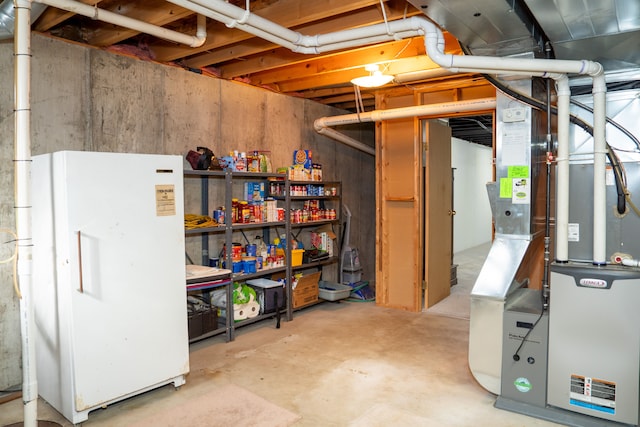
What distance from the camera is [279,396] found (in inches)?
117

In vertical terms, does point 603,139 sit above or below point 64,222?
above

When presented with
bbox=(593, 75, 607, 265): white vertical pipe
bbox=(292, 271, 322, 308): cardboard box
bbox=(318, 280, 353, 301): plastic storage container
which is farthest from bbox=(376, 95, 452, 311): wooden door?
bbox=(593, 75, 607, 265): white vertical pipe

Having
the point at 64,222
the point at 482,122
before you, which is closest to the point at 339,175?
the point at 482,122

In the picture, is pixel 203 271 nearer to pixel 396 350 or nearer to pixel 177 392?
pixel 177 392

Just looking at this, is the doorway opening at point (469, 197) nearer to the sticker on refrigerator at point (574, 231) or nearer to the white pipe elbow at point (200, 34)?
the sticker on refrigerator at point (574, 231)

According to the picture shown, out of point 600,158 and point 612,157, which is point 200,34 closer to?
point 600,158

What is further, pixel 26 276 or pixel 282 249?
pixel 282 249

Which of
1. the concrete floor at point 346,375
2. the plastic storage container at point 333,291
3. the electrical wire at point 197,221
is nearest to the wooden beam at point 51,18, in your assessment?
the electrical wire at point 197,221

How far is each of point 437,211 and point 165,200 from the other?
346 centimetres

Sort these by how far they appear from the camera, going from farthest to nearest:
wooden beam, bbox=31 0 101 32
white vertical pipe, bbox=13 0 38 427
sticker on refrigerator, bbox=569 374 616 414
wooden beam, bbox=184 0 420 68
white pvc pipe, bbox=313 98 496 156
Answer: white pvc pipe, bbox=313 98 496 156 < wooden beam, bbox=184 0 420 68 < wooden beam, bbox=31 0 101 32 < sticker on refrigerator, bbox=569 374 616 414 < white vertical pipe, bbox=13 0 38 427

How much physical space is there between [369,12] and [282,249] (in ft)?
8.35

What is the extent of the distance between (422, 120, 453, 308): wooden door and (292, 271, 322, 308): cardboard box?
1.31 metres

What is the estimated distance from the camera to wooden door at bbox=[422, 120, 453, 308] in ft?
17.0

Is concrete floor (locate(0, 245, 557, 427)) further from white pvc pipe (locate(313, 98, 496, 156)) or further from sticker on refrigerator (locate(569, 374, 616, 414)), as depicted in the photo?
white pvc pipe (locate(313, 98, 496, 156))
